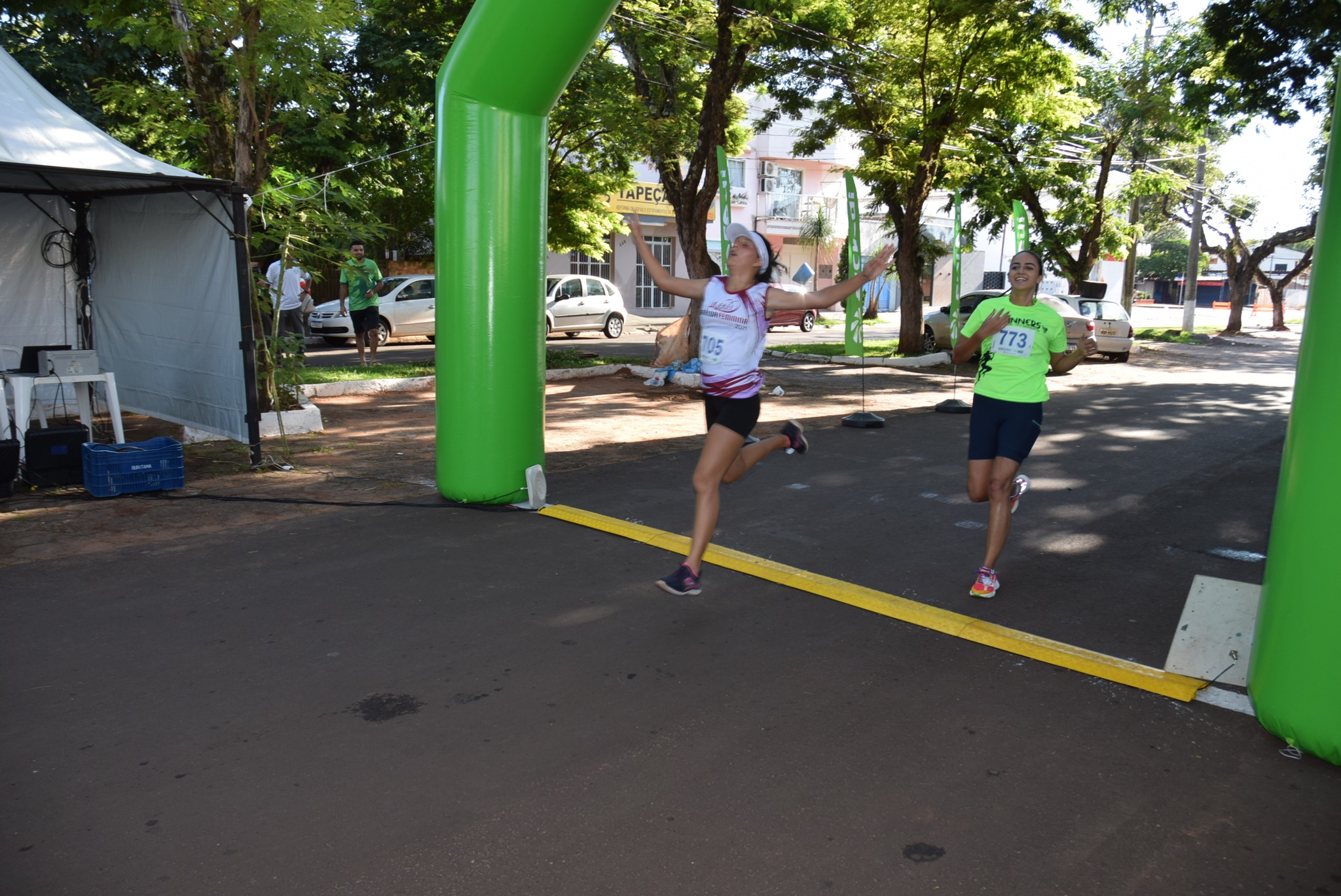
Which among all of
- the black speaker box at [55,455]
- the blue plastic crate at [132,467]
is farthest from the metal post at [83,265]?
the blue plastic crate at [132,467]

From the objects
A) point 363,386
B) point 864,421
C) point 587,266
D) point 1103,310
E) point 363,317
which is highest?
point 587,266

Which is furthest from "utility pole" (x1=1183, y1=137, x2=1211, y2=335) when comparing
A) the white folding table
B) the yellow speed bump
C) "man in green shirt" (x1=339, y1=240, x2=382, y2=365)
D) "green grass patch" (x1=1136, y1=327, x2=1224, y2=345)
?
the white folding table

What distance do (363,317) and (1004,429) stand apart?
12.6 m

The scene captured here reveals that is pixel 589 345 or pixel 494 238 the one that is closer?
pixel 494 238

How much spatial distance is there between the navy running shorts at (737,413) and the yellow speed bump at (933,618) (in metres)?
0.93

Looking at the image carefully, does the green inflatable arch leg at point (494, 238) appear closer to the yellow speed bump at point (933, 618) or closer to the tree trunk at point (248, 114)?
the yellow speed bump at point (933, 618)

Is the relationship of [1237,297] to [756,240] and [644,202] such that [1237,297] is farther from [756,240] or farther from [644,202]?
[756,240]

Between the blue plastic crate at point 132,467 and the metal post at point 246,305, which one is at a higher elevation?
the metal post at point 246,305

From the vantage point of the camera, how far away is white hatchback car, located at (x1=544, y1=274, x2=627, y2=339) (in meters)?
26.0

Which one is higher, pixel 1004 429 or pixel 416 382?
pixel 1004 429

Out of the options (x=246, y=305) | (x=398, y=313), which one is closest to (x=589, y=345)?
(x=398, y=313)

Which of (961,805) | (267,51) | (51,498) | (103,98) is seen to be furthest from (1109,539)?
(103,98)

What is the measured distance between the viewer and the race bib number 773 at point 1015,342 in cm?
529

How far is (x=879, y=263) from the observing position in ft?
16.9
